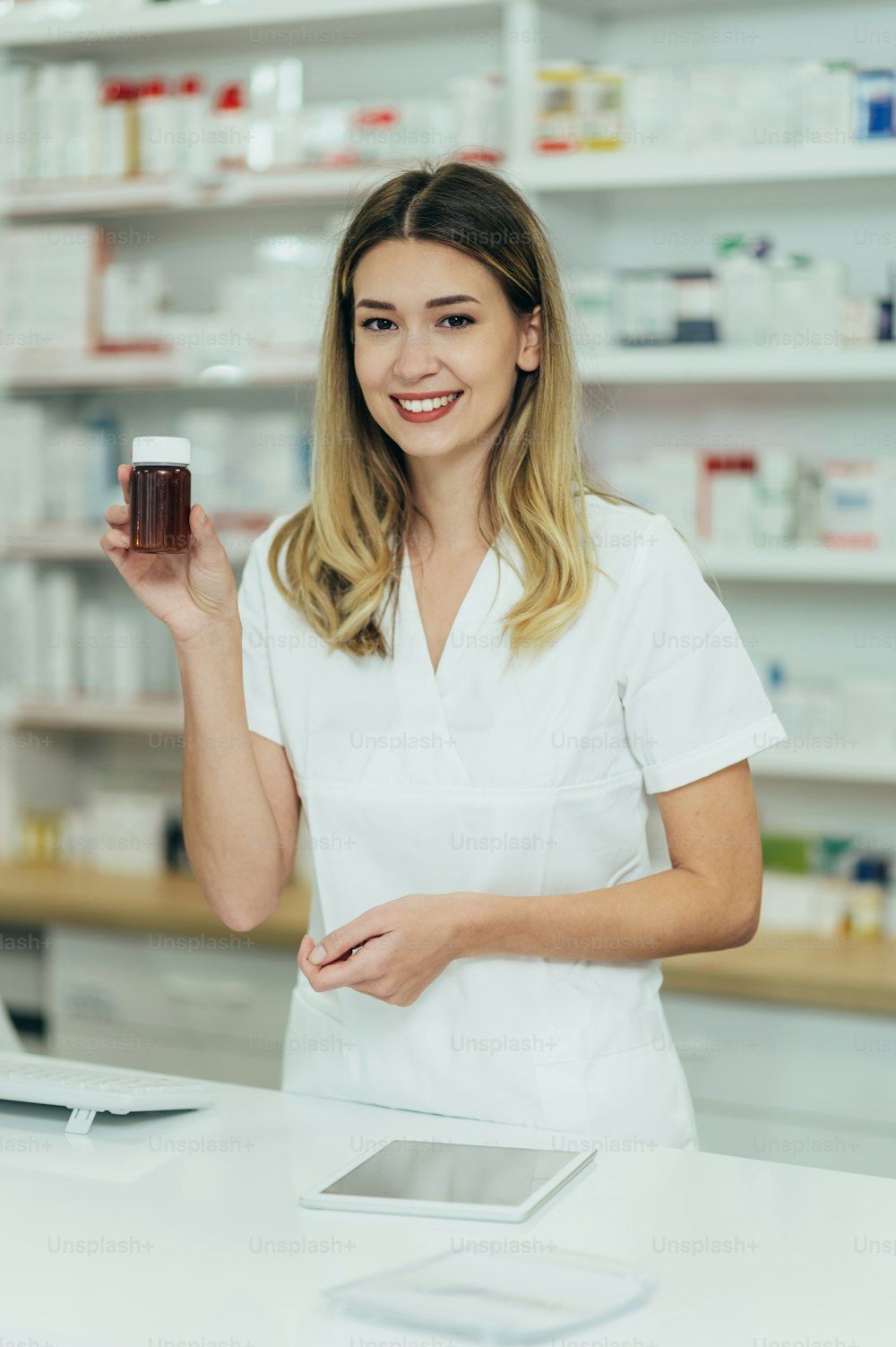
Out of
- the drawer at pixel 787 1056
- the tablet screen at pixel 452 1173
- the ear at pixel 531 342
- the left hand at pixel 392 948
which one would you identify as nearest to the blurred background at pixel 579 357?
the drawer at pixel 787 1056

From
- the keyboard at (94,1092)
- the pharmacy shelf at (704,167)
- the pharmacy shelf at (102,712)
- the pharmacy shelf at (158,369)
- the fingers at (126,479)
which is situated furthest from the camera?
the pharmacy shelf at (102,712)

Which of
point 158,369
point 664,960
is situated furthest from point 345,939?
point 158,369

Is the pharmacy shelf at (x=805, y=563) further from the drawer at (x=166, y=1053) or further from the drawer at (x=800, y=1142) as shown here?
the drawer at (x=166, y=1053)

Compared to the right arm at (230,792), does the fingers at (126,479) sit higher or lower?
higher

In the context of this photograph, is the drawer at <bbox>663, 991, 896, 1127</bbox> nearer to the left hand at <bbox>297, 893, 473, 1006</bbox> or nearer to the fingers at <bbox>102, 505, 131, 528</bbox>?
the left hand at <bbox>297, 893, 473, 1006</bbox>

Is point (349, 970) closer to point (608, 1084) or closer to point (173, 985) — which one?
point (608, 1084)

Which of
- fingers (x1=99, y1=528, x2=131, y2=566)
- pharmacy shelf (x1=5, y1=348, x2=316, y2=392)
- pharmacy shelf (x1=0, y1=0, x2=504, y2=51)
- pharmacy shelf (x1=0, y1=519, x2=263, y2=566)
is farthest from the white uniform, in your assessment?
pharmacy shelf (x1=0, y1=0, x2=504, y2=51)

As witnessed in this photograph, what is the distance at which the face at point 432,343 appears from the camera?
1540 millimetres

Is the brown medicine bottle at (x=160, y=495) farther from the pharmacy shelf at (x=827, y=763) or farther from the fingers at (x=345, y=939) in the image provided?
the pharmacy shelf at (x=827, y=763)

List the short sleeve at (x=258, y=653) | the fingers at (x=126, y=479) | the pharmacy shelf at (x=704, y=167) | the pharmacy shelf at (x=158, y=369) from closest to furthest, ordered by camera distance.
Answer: the fingers at (x=126, y=479) → the short sleeve at (x=258, y=653) → the pharmacy shelf at (x=704, y=167) → the pharmacy shelf at (x=158, y=369)

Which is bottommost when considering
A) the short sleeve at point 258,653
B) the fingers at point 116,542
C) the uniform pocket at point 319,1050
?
the uniform pocket at point 319,1050

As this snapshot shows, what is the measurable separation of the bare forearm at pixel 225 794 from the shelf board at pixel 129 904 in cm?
116

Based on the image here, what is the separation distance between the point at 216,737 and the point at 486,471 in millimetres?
407

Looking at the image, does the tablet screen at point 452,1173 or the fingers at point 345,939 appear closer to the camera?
the tablet screen at point 452,1173
